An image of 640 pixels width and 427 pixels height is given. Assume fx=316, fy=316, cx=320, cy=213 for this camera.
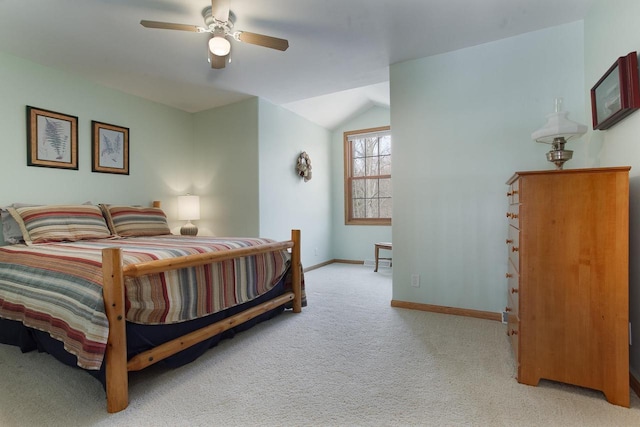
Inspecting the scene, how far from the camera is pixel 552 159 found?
6.51 ft

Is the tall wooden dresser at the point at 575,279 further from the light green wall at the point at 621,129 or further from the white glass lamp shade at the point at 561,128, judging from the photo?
the white glass lamp shade at the point at 561,128

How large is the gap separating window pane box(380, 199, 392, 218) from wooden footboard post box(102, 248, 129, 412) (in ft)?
14.6

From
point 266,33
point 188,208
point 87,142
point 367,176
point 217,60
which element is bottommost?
point 188,208

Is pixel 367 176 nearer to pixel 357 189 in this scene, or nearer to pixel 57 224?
pixel 357 189

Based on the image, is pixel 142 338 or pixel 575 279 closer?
pixel 575 279

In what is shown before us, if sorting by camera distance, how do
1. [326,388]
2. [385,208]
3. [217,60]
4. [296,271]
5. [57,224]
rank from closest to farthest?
[326,388] → [217,60] → [57,224] → [296,271] → [385,208]

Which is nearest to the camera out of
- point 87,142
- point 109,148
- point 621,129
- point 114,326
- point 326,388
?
point 114,326

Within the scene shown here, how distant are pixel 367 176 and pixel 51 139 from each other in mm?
4295

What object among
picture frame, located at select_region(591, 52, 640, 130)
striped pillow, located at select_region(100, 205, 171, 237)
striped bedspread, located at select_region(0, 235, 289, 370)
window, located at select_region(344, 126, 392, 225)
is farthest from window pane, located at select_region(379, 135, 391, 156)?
striped bedspread, located at select_region(0, 235, 289, 370)

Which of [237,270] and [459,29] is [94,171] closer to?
[237,270]

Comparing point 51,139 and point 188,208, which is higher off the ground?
point 51,139

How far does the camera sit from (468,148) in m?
2.82

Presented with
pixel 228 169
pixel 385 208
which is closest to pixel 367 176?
pixel 385 208

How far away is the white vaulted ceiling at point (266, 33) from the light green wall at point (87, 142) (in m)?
0.18
